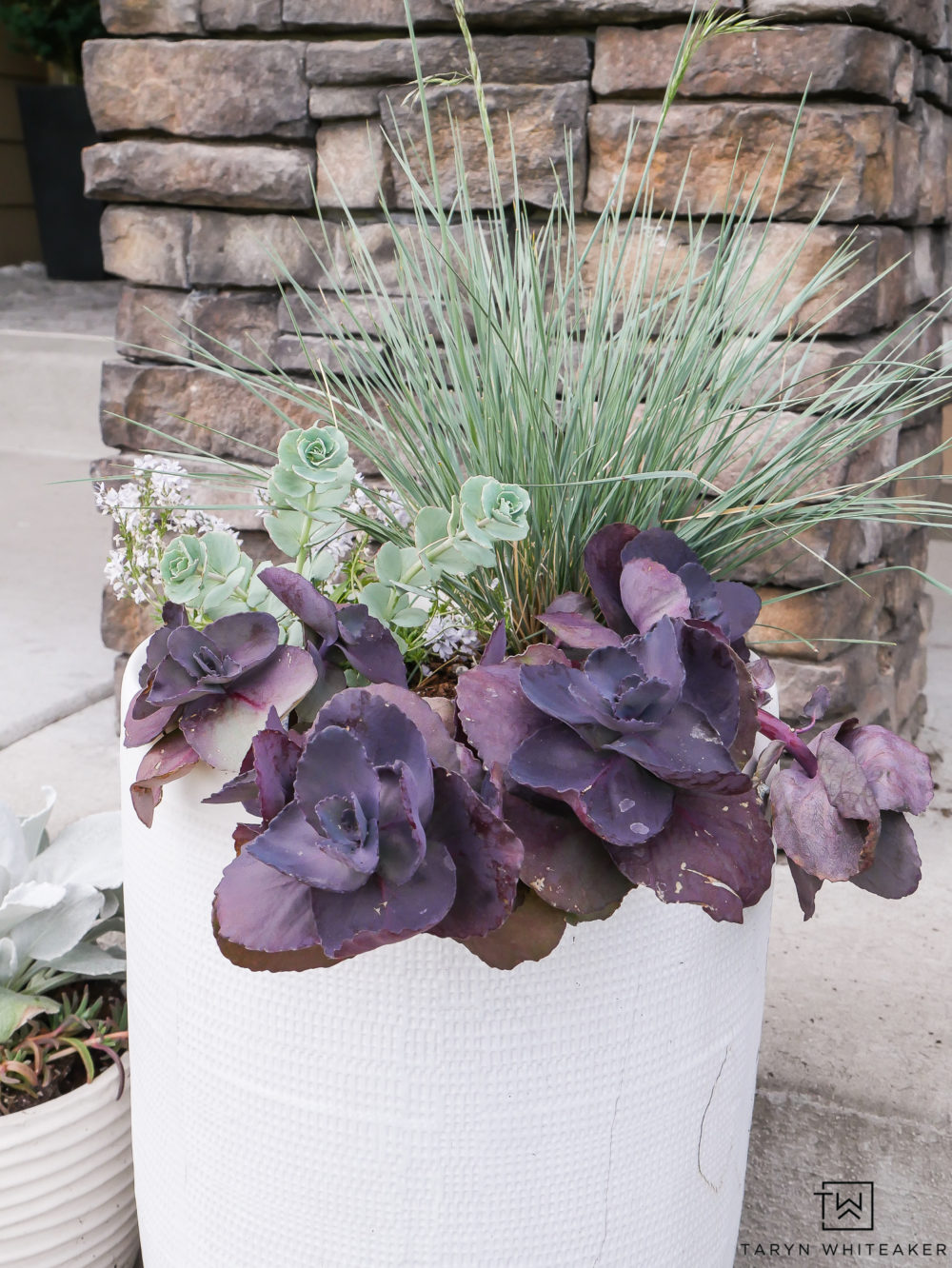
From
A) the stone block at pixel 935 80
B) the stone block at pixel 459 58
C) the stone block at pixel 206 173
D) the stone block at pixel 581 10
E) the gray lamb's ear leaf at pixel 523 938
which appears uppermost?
the stone block at pixel 581 10

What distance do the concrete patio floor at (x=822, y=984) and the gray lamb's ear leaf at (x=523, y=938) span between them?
0.99 feet

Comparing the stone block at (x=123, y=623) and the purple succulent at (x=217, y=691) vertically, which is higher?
the purple succulent at (x=217, y=691)

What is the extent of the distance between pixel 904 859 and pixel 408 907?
12.6 inches

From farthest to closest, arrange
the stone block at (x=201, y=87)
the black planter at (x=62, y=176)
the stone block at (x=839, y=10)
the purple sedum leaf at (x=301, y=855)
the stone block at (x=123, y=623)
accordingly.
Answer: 1. the black planter at (x=62, y=176)
2. the stone block at (x=123, y=623)
3. the stone block at (x=201, y=87)
4. the stone block at (x=839, y=10)
5. the purple sedum leaf at (x=301, y=855)

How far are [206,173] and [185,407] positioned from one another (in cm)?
33

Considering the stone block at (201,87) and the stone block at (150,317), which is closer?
the stone block at (201,87)

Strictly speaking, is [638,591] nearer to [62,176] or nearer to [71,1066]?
[71,1066]

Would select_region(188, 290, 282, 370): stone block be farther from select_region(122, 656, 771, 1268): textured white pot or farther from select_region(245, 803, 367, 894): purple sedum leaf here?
select_region(245, 803, 367, 894): purple sedum leaf

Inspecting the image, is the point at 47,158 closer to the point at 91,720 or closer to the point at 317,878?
the point at 91,720

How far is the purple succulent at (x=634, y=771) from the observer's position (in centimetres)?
62

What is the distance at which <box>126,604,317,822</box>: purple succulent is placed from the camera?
0.71 metres

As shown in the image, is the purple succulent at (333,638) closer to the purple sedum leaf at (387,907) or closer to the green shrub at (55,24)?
the purple sedum leaf at (387,907)

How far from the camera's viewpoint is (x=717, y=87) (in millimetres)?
1501

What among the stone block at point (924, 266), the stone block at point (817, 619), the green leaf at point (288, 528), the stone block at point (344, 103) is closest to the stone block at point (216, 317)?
the stone block at point (344, 103)
